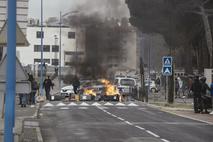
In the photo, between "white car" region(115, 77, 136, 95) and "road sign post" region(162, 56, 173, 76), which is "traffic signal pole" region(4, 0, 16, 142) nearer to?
"road sign post" region(162, 56, 173, 76)

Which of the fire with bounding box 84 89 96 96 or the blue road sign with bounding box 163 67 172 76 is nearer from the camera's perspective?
the blue road sign with bounding box 163 67 172 76

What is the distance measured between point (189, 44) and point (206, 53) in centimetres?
413

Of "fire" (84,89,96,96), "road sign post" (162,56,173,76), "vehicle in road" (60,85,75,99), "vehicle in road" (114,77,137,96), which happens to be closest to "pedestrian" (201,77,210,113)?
"road sign post" (162,56,173,76)

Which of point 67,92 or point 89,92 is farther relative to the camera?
point 67,92

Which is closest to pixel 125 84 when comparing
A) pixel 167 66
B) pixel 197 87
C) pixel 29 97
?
pixel 167 66

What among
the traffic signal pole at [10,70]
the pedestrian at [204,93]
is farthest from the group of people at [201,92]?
the traffic signal pole at [10,70]

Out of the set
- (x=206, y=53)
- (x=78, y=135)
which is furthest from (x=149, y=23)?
(x=78, y=135)

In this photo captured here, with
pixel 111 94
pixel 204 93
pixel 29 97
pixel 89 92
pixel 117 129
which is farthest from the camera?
pixel 89 92

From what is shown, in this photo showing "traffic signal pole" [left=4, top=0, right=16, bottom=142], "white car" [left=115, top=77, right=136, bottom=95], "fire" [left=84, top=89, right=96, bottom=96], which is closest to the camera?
"traffic signal pole" [left=4, top=0, right=16, bottom=142]

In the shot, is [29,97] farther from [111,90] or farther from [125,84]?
[125,84]

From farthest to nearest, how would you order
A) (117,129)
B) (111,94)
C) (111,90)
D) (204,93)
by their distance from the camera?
(111,94) → (111,90) → (204,93) → (117,129)

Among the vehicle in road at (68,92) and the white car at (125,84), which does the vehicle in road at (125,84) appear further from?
the vehicle in road at (68,92)

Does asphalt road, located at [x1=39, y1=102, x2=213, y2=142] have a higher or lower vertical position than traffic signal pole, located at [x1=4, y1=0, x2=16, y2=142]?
lower

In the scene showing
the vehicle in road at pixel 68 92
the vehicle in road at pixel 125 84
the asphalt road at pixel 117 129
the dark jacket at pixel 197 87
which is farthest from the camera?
the vehicle in road at pixel 125 84
